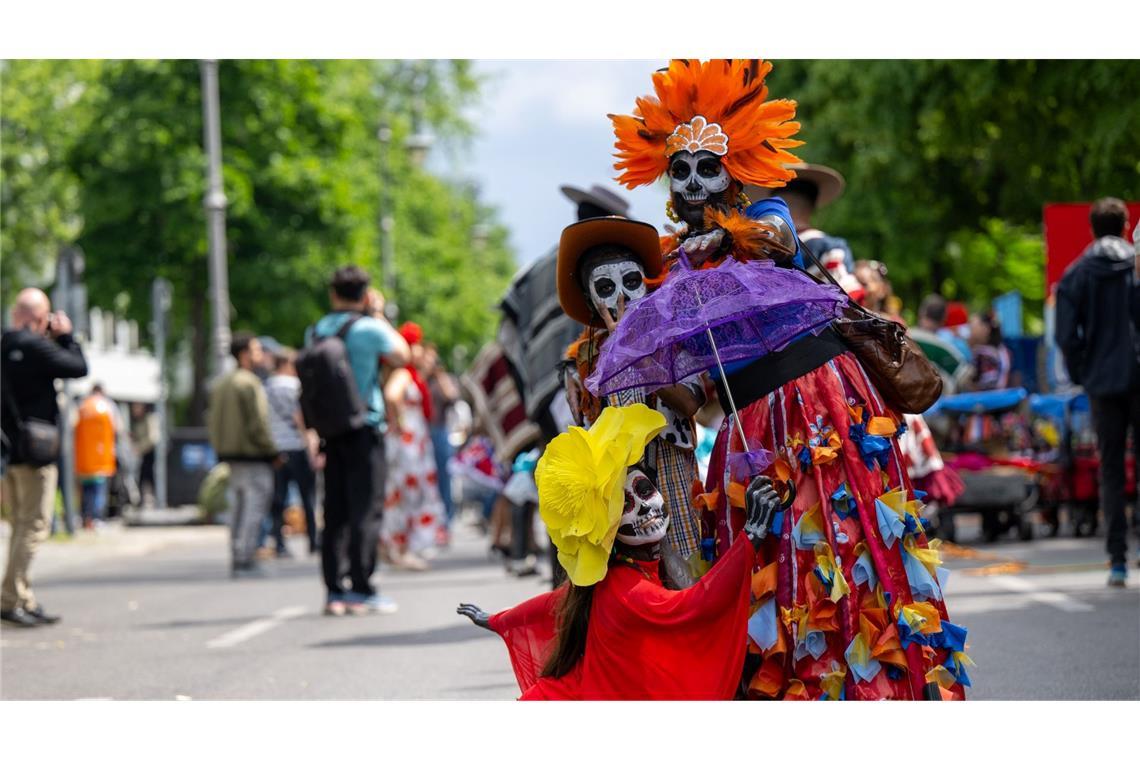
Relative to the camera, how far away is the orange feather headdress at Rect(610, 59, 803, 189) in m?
5.78

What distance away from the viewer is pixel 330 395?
38.9 feet

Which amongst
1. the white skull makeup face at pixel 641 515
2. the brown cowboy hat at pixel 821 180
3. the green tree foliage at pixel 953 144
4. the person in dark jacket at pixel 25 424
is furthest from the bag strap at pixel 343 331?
the green tree foliage at pixel 953 144

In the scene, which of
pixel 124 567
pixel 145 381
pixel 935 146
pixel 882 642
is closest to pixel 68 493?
pixel 124 567

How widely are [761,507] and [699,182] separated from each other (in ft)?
3.61

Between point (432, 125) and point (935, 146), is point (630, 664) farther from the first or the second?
point (432, 125)

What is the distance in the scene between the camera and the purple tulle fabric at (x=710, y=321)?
5477 millimetres

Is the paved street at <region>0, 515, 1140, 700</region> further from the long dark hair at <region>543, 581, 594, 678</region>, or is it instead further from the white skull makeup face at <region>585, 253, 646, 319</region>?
the white skull makeup face at <region>585, 253, 646, 319</region>

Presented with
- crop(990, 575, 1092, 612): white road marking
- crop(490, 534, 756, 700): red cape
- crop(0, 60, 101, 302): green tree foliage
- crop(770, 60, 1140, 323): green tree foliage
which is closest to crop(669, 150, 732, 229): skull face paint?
crop(490, 534, 756, 700): red cape

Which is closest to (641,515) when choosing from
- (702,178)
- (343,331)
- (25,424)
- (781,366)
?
(781,366)

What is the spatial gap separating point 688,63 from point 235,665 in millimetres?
4900

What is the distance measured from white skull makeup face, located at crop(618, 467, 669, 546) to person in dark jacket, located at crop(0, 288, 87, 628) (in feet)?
22.8

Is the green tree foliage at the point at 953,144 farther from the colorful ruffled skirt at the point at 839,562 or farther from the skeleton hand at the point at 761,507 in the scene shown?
the skeleton hand at the point at 761,507

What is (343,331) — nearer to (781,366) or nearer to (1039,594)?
(1039,594)

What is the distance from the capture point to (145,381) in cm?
7812
